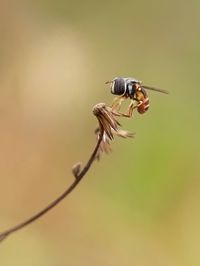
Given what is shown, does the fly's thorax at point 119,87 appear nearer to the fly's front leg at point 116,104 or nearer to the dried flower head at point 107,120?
the fly's front leg at point 116,104

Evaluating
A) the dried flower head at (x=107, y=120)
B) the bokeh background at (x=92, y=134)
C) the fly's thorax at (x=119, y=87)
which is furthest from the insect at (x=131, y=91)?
the bokeh background at (x=92, y=134)

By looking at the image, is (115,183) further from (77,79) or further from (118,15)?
(118,15)

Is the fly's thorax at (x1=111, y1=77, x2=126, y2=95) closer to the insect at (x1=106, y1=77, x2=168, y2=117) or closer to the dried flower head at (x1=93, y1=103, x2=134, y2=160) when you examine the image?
the insect at (x1=106, y1=77, x2=168, y2=117)

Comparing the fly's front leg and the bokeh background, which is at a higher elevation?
the fly's front leg

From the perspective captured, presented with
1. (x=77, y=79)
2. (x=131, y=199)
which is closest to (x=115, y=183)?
(x=131, y=199)

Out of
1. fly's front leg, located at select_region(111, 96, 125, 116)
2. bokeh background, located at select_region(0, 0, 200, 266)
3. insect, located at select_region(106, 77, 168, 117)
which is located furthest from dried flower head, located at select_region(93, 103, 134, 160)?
bokeh background, located at select_region(0, 0, 200, 266)

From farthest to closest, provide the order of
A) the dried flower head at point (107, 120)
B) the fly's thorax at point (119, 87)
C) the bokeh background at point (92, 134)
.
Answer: the bokeh background at point (92, 134), the fly's thorax at point (119, 87), the dried flower head at point (107, 120)

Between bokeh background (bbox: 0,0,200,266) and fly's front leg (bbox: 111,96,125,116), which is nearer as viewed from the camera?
fly's front leg (bbox: 111,96,125,116)

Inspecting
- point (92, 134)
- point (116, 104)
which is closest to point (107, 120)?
point (116, 104)
